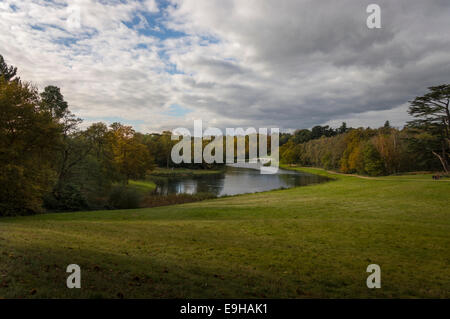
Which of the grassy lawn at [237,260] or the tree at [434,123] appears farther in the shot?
the tree at [434,123]

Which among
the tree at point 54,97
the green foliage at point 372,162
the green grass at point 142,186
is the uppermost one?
the tree at point 54,97

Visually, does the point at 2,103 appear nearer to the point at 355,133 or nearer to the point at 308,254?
the point at 308,254

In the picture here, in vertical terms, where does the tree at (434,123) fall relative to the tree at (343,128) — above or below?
below

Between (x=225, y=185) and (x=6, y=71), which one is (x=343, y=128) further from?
(x=6, y=71)

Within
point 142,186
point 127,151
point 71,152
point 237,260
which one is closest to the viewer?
point 237,260

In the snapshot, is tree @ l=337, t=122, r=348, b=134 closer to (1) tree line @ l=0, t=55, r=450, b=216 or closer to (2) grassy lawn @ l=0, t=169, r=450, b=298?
(1) tree line @ l=0, t=55, r=450, b=216

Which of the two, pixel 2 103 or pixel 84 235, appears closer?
pixel 84 235

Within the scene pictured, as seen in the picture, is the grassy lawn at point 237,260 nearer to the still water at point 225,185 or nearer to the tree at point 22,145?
the tree at point 22,145

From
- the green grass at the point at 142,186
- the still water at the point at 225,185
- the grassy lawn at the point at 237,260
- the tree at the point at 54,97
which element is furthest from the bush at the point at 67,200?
the green grass at the point at 142,186

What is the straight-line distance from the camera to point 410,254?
8750 millimetres

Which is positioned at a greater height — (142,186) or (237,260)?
(237,260)

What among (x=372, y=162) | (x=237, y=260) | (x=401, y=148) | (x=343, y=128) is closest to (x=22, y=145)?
(x=237, y=260)
